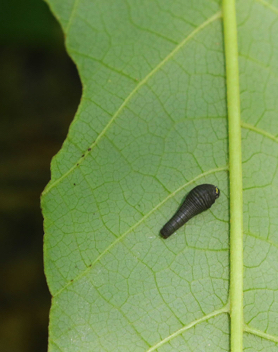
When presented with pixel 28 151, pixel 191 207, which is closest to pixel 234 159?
pixel 191 207

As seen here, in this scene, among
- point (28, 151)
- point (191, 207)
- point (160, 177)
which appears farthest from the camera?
point (28, 151)

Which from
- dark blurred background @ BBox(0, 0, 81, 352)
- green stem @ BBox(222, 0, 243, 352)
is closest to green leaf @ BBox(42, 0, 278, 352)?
green stem @ BBox(222, 0, 243, 352)

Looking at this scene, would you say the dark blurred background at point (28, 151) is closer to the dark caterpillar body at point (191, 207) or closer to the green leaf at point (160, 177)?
the green leaf at point (160, 177)

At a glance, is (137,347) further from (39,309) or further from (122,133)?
(39,309)

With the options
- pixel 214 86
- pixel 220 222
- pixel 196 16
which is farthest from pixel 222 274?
pixel 196 16

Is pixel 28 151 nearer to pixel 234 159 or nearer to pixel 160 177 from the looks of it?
pixel 160 177

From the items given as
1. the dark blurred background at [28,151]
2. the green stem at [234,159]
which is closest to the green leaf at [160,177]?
the green stem at [234,159]

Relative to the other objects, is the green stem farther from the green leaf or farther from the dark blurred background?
the dark blurred background
